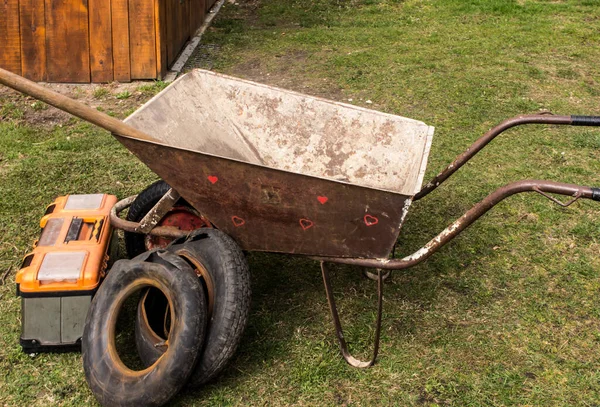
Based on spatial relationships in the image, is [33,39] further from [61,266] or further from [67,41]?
[61,266]

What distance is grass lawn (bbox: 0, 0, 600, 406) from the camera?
11.1 feet

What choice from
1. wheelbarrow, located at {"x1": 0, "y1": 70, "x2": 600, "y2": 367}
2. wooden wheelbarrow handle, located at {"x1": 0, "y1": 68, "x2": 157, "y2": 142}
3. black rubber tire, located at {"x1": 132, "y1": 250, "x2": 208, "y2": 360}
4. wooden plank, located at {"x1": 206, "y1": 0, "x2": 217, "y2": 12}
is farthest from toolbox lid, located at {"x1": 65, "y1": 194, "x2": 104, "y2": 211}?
wooden plank, located at {"x1": 206, "y1": 0, "x2": 217, "y2": 12}

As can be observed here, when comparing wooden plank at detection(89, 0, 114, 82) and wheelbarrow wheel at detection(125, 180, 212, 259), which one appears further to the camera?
wooden plank at detection(89, 0, 114, 82)

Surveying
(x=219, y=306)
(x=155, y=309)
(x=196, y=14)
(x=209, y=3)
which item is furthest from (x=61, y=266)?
(x=209, y=3)

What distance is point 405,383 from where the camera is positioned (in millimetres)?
3387

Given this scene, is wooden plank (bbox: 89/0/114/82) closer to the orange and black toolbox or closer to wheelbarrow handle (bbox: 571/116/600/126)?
the orange and black toolbox

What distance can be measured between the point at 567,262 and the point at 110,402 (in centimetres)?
300

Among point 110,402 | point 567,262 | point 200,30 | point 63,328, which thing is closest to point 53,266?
point 63,328

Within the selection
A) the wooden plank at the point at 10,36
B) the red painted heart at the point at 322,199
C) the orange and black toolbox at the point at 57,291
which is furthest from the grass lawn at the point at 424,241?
the red painted heart at the point at 322,199

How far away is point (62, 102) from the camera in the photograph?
312 cm

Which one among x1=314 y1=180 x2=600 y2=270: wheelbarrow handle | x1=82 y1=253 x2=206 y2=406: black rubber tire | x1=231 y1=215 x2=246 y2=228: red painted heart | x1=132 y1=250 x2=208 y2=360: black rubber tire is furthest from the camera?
x1=231 y1=215 x2=246 y2=228: red painted heart

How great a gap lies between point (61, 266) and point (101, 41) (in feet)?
12.7

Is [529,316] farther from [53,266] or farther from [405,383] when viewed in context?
[53,266]

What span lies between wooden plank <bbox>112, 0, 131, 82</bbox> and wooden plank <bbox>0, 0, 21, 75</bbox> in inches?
37.1
